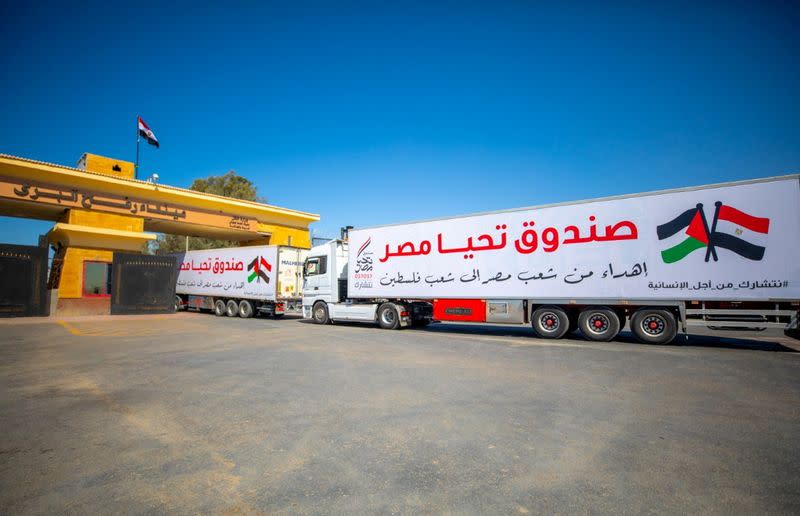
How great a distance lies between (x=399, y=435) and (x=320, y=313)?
14.3 metres

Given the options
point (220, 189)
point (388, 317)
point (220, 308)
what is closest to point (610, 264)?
point (388, 317)

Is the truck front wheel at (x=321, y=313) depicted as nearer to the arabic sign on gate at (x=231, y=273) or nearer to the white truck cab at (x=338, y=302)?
the white truck cab at (x=338, y=302)

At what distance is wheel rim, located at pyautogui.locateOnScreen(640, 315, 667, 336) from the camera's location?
11.1 m

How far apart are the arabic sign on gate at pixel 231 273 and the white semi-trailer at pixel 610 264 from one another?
6.96 meters

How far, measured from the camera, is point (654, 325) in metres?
11.2

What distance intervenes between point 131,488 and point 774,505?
4620mm

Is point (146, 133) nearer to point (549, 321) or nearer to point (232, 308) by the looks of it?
point (232, 308)

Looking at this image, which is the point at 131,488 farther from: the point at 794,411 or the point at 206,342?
the point at 206,342

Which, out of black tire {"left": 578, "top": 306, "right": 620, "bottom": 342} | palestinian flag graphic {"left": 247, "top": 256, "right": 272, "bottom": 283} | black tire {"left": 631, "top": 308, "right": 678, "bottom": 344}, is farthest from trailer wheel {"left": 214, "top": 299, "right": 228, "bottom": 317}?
black tire {"left": 631, "top": 308, "right": 678, "bottom": 344}

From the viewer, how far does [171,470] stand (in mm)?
3516

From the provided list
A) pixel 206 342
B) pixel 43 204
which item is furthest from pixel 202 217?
pixel 206 342

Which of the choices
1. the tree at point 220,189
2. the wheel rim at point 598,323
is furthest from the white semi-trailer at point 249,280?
the tree at point 220,189

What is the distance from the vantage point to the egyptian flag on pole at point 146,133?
26.4 meters

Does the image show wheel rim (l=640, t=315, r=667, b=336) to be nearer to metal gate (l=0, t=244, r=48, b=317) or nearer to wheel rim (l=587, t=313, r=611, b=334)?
wheel rim (l=587, t=313, r=611, b=334)
